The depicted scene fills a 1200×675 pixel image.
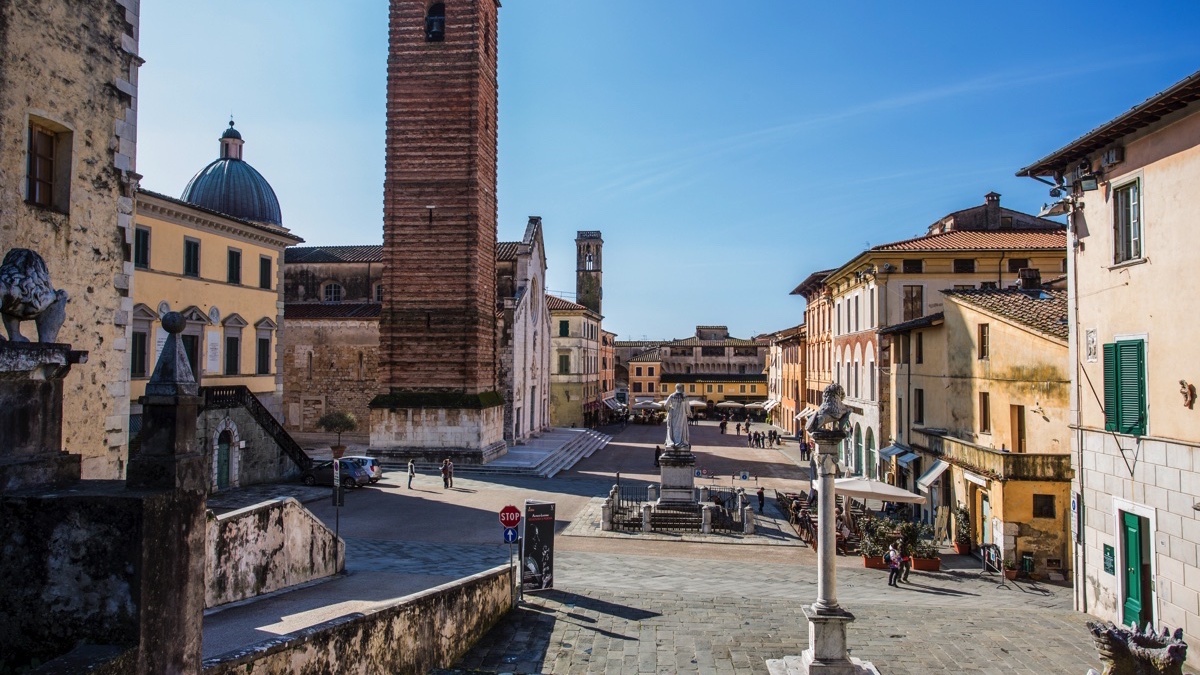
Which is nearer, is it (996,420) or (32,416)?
(32,416)

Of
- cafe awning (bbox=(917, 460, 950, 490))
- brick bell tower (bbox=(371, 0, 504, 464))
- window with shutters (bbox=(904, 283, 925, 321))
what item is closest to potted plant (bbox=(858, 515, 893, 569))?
cafe awning (bbox=(917, 460, 950, 490))

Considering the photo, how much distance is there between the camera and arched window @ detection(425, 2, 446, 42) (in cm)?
3906

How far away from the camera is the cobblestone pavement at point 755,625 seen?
12070 mm

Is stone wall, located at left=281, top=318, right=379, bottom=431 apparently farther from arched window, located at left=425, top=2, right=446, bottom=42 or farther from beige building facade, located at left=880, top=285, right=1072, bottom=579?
beige building facade, located at left=880, top=285, right=1072, bottom=579

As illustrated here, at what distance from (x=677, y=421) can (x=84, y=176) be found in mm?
18828

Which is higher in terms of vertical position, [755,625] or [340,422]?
[340,422]

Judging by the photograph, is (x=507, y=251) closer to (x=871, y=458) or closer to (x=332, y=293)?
(x=332, y=293)

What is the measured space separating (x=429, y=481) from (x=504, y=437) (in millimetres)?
11425

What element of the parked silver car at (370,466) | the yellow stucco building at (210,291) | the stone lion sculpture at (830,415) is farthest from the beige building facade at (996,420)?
the yellow stucco building at (210,291)

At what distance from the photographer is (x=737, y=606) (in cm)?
1518

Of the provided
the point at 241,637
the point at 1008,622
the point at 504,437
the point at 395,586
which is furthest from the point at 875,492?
the point at 504,437

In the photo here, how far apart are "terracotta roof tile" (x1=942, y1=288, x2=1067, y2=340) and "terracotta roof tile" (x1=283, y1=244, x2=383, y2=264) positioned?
3771cm

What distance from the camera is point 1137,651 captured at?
Answer: 8.37 metres

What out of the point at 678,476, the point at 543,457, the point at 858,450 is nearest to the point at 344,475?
the point at 543,457
